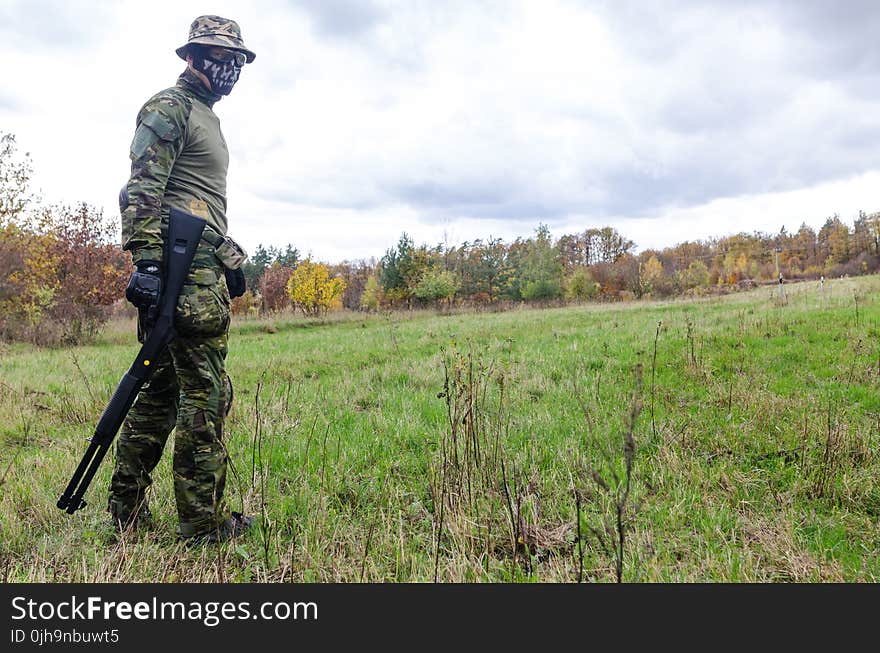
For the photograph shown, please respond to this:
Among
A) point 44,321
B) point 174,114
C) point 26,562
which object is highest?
point 174,114

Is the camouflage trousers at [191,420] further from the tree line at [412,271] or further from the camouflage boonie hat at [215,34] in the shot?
the tree line at [412,271]

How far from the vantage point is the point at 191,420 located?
2629 mm

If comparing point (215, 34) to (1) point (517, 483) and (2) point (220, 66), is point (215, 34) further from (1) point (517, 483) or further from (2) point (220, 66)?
(1) point (517, 483)

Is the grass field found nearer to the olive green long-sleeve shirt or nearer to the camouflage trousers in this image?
the camouflage trousers

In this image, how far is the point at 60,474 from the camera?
351 cm

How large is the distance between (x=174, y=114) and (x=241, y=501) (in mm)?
2273

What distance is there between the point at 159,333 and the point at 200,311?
23cm

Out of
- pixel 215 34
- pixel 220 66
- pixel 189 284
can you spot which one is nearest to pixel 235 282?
pixel 189 284

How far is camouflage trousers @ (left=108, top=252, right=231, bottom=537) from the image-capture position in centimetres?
262

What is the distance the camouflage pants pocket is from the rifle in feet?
0.12

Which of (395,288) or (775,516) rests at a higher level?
(395,288)
